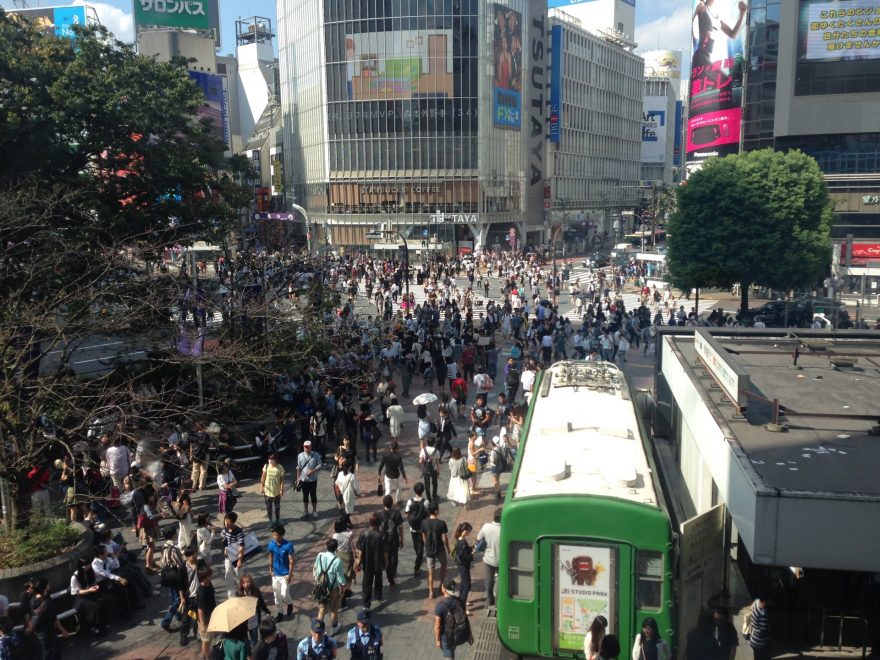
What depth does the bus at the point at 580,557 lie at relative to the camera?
7.57 metres

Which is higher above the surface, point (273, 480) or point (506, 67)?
point (506, 67)

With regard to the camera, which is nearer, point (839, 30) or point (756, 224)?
point (756, 224)

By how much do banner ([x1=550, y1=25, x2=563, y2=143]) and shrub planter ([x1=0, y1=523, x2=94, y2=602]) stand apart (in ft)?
261

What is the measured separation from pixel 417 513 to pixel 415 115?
6131 cm

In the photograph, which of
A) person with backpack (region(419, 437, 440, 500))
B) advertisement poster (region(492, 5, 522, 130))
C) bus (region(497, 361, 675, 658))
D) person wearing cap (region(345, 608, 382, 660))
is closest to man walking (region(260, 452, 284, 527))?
person with backpack (region(419, 437, 440, 500))

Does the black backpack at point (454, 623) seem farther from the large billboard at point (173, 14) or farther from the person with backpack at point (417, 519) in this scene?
the large billboard at point (173, 14)

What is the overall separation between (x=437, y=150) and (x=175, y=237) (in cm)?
5132

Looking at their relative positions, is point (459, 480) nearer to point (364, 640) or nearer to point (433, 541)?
point (433, 541)

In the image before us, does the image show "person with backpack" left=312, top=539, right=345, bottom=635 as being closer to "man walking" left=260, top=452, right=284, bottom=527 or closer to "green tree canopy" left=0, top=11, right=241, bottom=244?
"man walking" left=260, top=452, right=284, bottom=527

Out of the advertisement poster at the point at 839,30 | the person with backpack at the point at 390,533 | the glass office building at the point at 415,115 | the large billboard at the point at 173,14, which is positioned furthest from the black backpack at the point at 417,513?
the large billboard at the point at 173,14

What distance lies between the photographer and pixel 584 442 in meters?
A: 9.21

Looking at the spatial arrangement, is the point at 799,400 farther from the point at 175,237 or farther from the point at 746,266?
the point at 746,266

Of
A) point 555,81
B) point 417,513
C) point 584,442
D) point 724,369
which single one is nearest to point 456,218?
point 555,81

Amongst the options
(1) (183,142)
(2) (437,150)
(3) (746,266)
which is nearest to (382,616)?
(1) (183,142)
